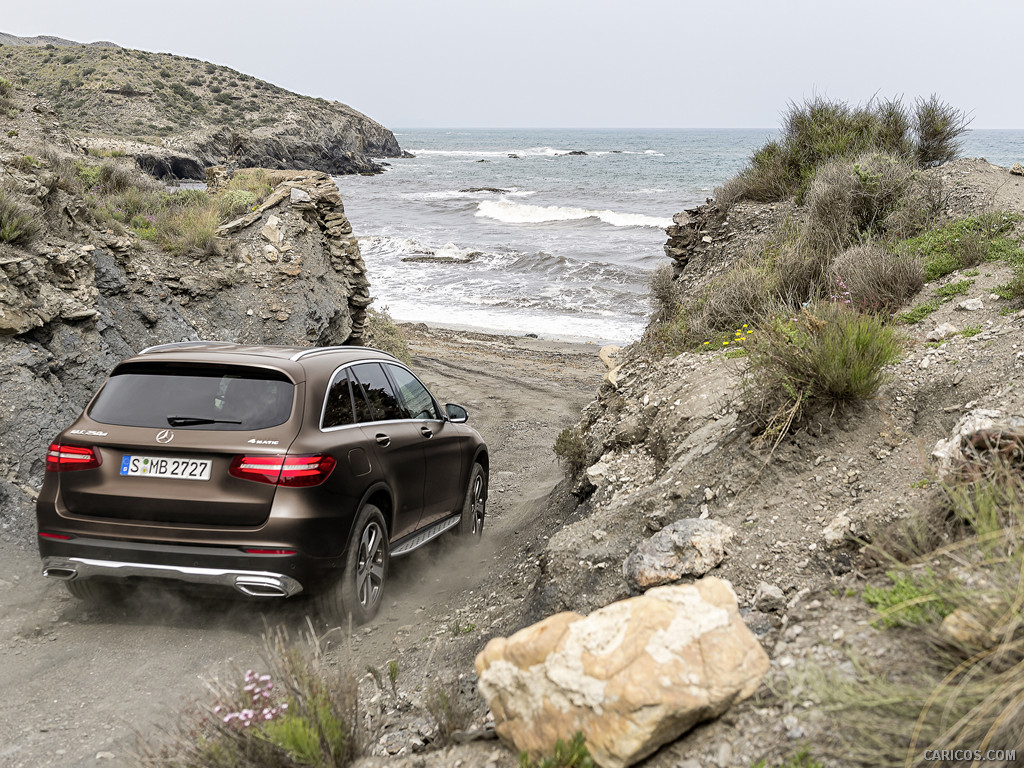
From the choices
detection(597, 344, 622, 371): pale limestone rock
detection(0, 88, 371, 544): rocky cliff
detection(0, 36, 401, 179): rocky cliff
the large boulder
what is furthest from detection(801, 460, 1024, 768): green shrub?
detection(0, 36, 401, 179): rocky cliff

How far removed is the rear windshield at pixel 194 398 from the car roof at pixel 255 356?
0.18 ft

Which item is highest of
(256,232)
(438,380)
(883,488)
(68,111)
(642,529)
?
(68,111)

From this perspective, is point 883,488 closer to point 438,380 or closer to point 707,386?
point 707,386

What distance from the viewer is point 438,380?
15148 mm

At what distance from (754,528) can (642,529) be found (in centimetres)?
85

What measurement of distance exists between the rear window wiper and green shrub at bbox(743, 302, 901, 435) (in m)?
3.24

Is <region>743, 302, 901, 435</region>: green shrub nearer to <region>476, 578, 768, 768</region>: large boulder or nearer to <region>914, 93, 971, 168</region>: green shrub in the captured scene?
<region>476, 578, 768, 768</region>: large boulder

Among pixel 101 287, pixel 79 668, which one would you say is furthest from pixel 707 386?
pixel 101 287

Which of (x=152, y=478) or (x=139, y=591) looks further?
(x=139, y=591)

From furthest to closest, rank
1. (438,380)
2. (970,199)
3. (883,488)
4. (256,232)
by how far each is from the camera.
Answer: (438,380)
(256,232)
(970,199)
(883,488)

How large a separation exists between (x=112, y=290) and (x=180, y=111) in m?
80.0

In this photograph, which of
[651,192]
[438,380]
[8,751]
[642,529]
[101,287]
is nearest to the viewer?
[8,751]

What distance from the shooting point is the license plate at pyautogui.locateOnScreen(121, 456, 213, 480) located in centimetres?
434

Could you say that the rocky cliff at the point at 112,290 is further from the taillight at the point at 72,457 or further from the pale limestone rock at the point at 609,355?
the pale limestone rock at the point at 609,355
